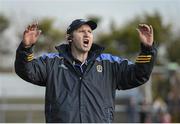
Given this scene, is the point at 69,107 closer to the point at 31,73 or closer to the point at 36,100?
the point at 31,73

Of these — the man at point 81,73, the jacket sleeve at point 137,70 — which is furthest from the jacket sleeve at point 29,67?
the jacket sleeve at point 137,70

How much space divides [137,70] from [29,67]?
39.4 inches

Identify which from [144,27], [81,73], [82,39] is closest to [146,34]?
[144,27]

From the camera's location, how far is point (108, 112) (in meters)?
5.56

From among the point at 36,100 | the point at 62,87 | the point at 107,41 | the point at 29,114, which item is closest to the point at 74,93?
the point at 62,87

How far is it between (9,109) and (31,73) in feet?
45.8

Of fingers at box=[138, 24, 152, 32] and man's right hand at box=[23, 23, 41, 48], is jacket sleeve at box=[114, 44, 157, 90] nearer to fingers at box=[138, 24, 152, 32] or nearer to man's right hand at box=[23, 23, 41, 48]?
fingers at box=[138, 24, 152, 32]

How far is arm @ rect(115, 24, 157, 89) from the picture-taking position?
5.50m

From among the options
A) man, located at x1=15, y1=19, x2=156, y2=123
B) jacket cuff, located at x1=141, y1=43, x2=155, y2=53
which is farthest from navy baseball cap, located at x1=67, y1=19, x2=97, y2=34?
jacket cuff, located at x1=141, y1=43, x2=155, y2=53

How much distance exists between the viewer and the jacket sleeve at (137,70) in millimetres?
5508

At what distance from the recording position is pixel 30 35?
543cm

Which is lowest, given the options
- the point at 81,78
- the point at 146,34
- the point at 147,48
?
the point at 81,78

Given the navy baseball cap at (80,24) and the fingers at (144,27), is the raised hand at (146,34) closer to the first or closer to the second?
the fingers at (144,27)

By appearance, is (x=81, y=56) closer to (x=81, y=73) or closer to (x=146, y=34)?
(x=81, y=73)
